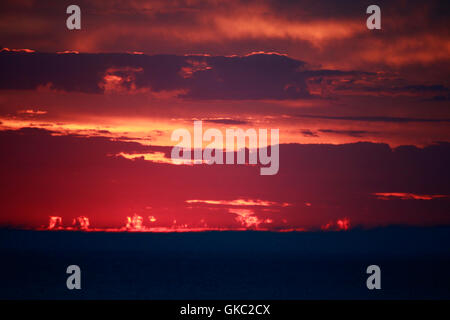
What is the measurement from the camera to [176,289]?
260ft

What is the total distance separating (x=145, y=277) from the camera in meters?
98.1

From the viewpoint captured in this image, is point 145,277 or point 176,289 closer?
point 176,289

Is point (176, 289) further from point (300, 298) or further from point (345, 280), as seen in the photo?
point (345, 280)

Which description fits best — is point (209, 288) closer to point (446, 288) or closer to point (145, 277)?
point (145, 277)
